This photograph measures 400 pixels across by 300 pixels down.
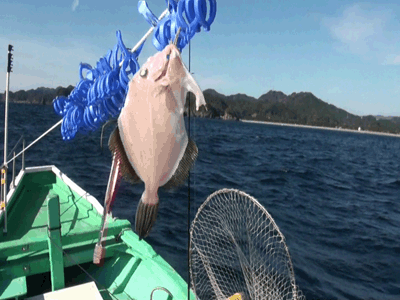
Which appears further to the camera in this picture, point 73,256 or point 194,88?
point 73,256

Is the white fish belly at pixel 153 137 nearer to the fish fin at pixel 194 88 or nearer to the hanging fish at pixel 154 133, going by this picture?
the hanging fish at pixel 154 133

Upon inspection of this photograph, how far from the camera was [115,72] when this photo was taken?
2303 mm

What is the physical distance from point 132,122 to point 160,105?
0.71 ft

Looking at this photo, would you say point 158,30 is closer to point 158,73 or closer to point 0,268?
point 158,73

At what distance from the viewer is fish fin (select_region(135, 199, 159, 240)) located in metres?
1.74

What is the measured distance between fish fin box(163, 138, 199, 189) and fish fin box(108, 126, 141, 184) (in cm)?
22

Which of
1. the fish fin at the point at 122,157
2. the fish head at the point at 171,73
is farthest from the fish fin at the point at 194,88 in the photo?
the fish fin at the point at 122,157

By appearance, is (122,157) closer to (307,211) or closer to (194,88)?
(194,88)

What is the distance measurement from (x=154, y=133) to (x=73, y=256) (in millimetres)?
3759

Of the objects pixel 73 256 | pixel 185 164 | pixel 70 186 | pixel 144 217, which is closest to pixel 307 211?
pixel 70 186

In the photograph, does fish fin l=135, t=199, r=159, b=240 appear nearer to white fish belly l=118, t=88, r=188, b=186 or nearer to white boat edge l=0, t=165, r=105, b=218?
white fish belly l=118, t=88, r=188, b=186

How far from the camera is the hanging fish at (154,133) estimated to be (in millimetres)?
1665

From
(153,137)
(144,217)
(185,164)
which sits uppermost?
(153,137)

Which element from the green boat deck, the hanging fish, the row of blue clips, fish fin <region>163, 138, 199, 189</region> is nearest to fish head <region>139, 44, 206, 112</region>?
the hanging fish
